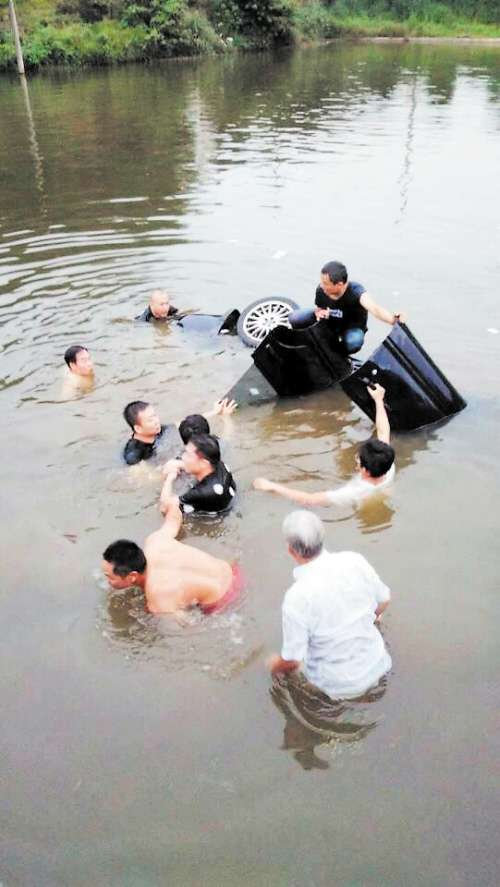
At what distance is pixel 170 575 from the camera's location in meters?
4.43

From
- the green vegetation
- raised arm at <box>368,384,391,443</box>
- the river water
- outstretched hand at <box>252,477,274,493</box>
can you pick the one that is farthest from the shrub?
outstretched hand at <box>252,477,274,493</box>

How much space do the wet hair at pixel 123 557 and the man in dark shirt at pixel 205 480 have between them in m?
1.15

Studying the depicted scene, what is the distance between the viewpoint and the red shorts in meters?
4.57

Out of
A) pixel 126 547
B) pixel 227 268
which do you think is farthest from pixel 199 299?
pixel 126 547

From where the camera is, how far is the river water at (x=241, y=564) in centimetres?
332

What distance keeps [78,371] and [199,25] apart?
40759 mm

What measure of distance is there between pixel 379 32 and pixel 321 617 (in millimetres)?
58164

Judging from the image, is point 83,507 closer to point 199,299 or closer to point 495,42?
point 199,299

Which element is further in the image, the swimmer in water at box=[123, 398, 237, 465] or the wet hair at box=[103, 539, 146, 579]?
the swimmer in water at box=[123, 398, 237, 465]

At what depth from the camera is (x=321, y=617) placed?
3510mm

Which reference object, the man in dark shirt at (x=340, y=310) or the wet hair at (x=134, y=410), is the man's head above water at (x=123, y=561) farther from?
the man in dark shirt at (x=340, y=310)

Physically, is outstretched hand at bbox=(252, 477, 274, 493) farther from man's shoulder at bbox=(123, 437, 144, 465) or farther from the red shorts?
man's shoulder at bbox=(123, 437, 144, 465)

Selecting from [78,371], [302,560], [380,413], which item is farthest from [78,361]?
[302,560]

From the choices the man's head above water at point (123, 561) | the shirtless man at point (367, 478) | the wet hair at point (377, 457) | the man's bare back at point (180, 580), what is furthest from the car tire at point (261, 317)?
the man's head above water at point (123, 561)
